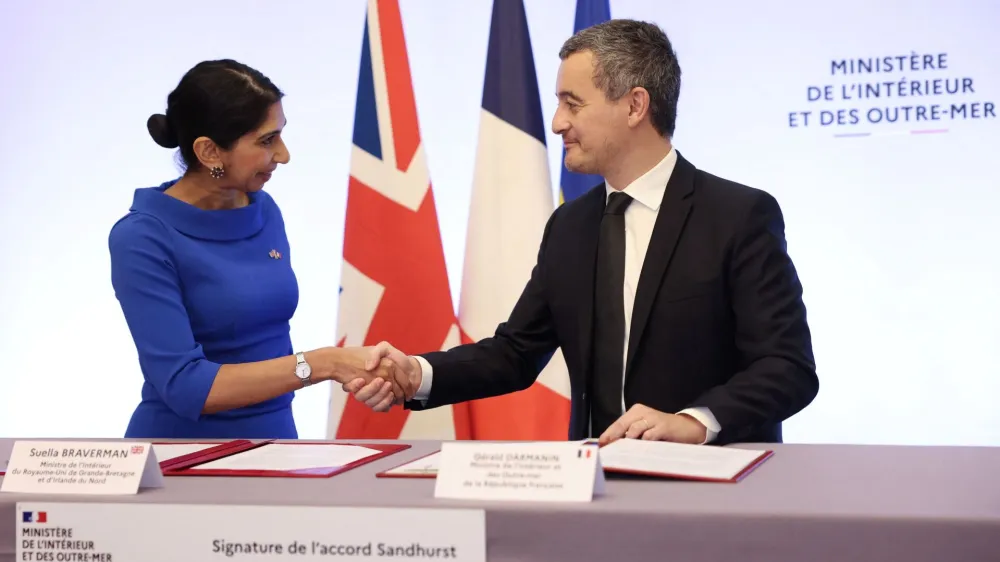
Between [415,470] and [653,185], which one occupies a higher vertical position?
[653,185]

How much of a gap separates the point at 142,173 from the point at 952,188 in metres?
3.38

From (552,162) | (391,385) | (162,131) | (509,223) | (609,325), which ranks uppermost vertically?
(552,162)

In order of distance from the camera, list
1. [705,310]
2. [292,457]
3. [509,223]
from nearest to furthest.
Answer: [292,457], [705,310], [509,223]

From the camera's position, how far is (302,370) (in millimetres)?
2258

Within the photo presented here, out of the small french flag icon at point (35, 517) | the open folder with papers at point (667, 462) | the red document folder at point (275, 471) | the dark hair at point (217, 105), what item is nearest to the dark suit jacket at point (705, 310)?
the open folder with papers at point (667, 462)

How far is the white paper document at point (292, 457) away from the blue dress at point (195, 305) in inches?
18.6

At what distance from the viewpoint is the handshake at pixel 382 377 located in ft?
7.47

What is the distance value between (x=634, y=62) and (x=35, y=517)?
Answer: 153 cm

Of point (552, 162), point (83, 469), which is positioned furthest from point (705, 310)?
point (552, 162)

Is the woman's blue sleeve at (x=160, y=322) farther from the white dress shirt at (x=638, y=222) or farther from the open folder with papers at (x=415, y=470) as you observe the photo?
the open folder with papers at (x=415, y=470)

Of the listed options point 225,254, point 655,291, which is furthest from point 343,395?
point 655,291

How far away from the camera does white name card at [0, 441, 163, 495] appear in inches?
54.7

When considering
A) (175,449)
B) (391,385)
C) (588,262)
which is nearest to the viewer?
(175,449)

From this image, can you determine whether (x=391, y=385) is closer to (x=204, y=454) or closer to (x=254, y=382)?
(x=254, y=382)
